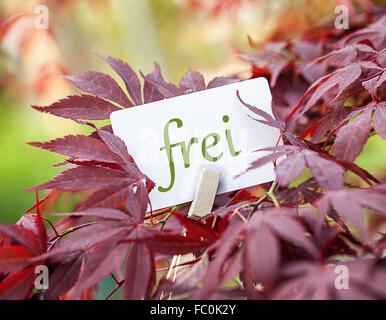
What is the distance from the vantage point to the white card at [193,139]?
47cm

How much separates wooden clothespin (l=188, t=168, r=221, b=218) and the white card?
21mm

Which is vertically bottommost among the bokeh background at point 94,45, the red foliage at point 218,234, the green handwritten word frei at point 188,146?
the red foliage at point 218,234

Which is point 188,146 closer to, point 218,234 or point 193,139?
point 193,139

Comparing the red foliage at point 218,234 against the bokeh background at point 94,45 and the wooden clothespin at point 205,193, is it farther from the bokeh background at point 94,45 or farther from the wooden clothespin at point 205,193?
the bokeh background at point 94,45

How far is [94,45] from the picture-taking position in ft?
14.2

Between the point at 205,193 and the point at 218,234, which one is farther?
the point at 205,193

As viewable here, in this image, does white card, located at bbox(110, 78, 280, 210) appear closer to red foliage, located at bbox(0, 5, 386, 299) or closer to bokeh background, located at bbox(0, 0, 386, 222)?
red foliage, located at bbox(0, 5, 386, 299)

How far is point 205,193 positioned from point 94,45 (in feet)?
14.2

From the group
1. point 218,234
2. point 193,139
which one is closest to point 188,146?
point 193,139

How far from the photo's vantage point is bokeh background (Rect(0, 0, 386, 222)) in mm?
1145

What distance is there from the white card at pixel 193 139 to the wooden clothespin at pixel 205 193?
2cm

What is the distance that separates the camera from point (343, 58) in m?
0.53

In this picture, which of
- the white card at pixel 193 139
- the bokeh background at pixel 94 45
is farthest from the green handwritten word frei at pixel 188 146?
the bokeh background at pixel 94 45
